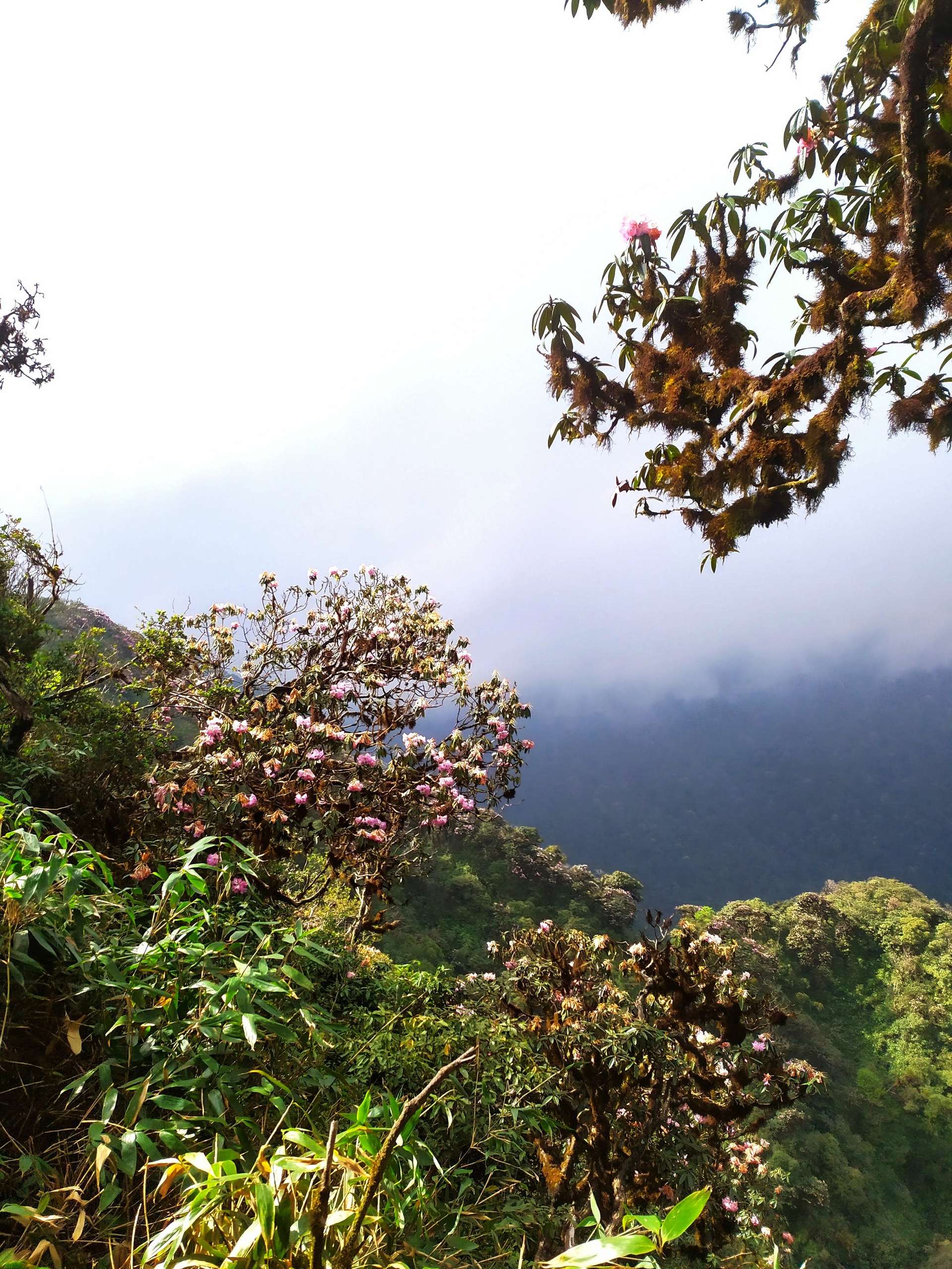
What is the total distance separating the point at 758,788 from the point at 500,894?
4643 inches

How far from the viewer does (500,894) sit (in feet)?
80.7

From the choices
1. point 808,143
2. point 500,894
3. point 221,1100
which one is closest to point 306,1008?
point 221,1100

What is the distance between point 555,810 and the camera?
11719 centimetres

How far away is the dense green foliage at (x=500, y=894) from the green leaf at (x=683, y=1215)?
19.8 meters

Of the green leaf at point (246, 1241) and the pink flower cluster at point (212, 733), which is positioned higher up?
the pink flower cluster at point (212, 733)

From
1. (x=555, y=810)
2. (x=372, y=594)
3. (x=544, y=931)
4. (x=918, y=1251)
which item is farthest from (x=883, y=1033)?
(x=555, y=810)

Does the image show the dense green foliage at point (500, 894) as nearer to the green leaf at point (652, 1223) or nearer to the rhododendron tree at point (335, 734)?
the rhododendron tree at point (335, 734)

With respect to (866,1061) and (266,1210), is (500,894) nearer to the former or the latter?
(866,1061)

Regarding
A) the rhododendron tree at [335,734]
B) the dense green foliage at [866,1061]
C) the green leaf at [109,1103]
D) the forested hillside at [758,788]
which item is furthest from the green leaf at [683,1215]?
the forested hillside at [758,788]

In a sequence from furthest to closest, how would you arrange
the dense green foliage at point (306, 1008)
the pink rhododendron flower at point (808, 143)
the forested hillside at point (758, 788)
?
the forested hillside at point (758, 788) < the pink rhododendron flower at point (808, 143) < the dense green foliage at point (306, 1008)

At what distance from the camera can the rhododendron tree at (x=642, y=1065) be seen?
3609 millimetres

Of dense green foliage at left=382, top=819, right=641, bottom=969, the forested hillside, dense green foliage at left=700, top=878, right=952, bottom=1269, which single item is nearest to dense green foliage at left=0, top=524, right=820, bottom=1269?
dense green foliage at left=382, top=819, right=641, bottom=969

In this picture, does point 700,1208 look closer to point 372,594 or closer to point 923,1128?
point 372,594

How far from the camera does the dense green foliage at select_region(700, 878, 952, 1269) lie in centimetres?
2056
